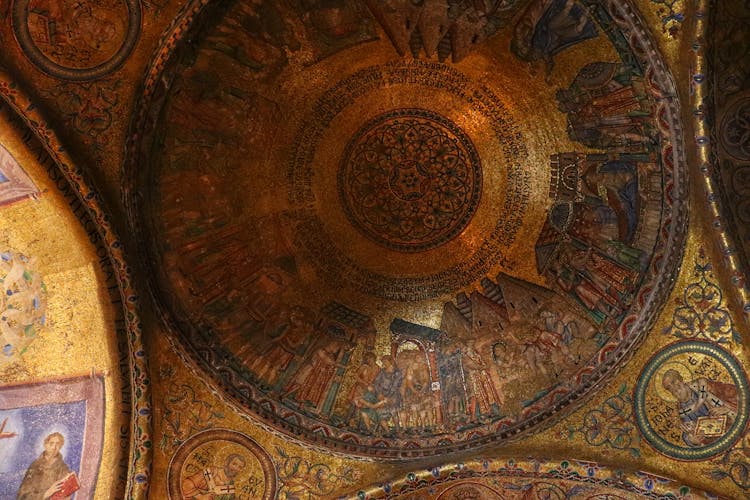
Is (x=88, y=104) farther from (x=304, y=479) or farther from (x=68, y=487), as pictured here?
(x=304, y=479)

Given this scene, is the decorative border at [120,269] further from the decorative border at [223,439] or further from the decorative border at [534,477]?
the decorative border at [534,477]

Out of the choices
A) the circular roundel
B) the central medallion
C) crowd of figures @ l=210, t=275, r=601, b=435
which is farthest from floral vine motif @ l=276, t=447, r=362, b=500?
the circular roundel

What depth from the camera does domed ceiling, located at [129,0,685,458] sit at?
27.1 ft

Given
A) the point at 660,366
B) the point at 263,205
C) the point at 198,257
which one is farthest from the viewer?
the point at 263,205

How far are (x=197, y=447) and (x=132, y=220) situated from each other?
9.20ft

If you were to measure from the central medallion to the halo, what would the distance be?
3127 mm

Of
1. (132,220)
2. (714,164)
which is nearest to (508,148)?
Result: (714,164)

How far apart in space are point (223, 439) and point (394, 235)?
3.52 metres

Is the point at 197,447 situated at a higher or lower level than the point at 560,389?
lower

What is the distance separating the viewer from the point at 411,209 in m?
9.94

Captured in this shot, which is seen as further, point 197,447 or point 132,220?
point 197,447

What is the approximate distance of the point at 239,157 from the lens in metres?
9.09

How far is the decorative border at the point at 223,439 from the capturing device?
8.50 m

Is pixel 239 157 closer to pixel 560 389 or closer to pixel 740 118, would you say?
pixel 560 389
